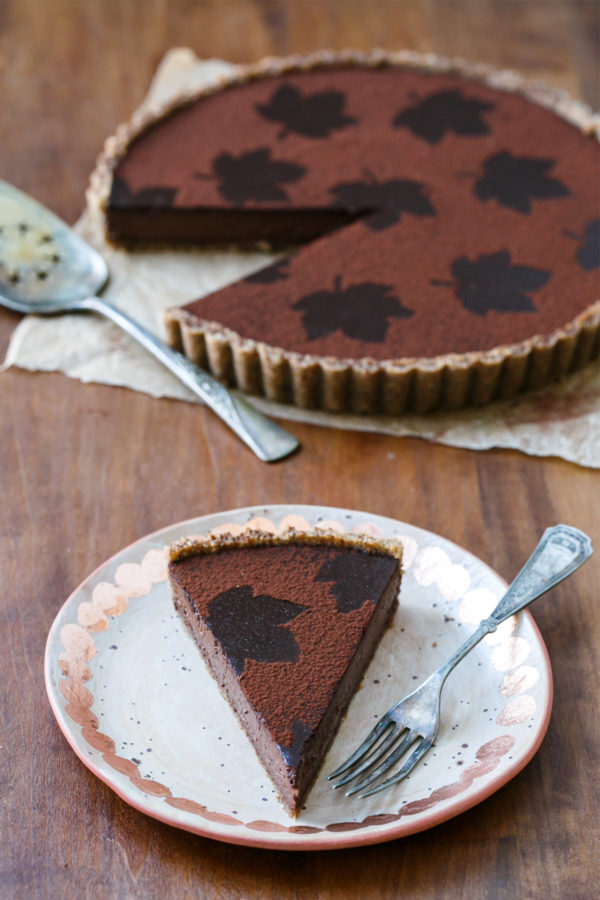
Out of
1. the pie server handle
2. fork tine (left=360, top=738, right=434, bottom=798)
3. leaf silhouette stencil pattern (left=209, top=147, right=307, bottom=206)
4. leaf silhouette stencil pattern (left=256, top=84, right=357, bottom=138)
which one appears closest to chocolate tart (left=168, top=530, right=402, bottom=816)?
fork tine (left=360, top=738, right=434, bottom=798)

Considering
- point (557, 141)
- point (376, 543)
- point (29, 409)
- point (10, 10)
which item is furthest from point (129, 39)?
point (376, 543)

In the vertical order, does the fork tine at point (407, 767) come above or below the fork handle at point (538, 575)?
below

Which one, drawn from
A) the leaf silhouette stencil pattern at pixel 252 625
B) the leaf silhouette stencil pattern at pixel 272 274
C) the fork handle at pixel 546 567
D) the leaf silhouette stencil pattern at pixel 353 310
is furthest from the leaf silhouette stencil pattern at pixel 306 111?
the leaf silhouette stencil pattern at pixel 252 625

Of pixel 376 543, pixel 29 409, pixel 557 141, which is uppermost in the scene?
pixel 557 141

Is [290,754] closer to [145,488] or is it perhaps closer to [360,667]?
[360,667]

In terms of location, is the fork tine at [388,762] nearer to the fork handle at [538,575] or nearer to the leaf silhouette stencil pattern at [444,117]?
the fork handle at [538,575]

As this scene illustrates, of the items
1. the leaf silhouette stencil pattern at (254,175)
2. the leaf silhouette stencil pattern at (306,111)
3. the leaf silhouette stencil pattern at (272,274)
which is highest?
the leaf silhouette stencil pattern at (306,111)

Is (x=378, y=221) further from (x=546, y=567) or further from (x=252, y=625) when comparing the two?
(x=252, y=625)

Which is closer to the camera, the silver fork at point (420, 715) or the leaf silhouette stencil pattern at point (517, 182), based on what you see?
the silver fork at point (420, 715)
